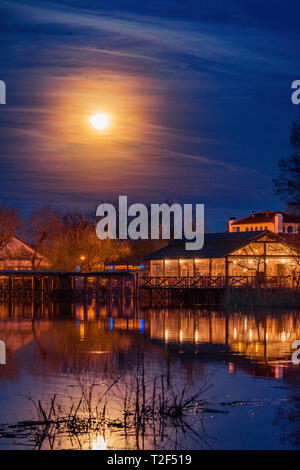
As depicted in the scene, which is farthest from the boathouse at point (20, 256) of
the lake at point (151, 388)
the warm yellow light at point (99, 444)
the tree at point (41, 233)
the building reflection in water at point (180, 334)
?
the warm yellow light at point (99, 444)

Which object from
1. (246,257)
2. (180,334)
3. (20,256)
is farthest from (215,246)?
(180,334)

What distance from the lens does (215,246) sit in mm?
72062

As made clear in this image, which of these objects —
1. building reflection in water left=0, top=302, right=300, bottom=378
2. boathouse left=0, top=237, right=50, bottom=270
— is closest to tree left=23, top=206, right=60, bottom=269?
boathouse left=0, top=237, right=50, bottom=270

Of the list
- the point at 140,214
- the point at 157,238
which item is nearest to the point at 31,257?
the point at 157,238

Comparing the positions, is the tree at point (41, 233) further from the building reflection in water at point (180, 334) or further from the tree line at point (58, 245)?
the building reflection in water at point (180, 334)

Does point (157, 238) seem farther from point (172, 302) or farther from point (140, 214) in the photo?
point (172, 302)

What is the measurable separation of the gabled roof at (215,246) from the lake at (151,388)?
32.7 m

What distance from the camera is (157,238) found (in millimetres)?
Result: 112312

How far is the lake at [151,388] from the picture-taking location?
1365 centimetres

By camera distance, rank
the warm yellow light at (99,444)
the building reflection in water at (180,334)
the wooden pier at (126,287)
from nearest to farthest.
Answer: the warm yellow light at (99,444) → the building reflection in water at (180,334) → the wooden pier at (126,287)

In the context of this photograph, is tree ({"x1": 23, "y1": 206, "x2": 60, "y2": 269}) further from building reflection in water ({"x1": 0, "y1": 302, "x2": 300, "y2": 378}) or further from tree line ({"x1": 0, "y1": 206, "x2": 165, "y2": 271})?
building reflection in water ({"x1": 0, "y1": 302, "x2": 300, "y2": 378})

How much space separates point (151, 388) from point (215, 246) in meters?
54.4

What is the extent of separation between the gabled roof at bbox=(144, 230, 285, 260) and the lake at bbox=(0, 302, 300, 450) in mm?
32673

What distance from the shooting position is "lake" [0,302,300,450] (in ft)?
44.8
